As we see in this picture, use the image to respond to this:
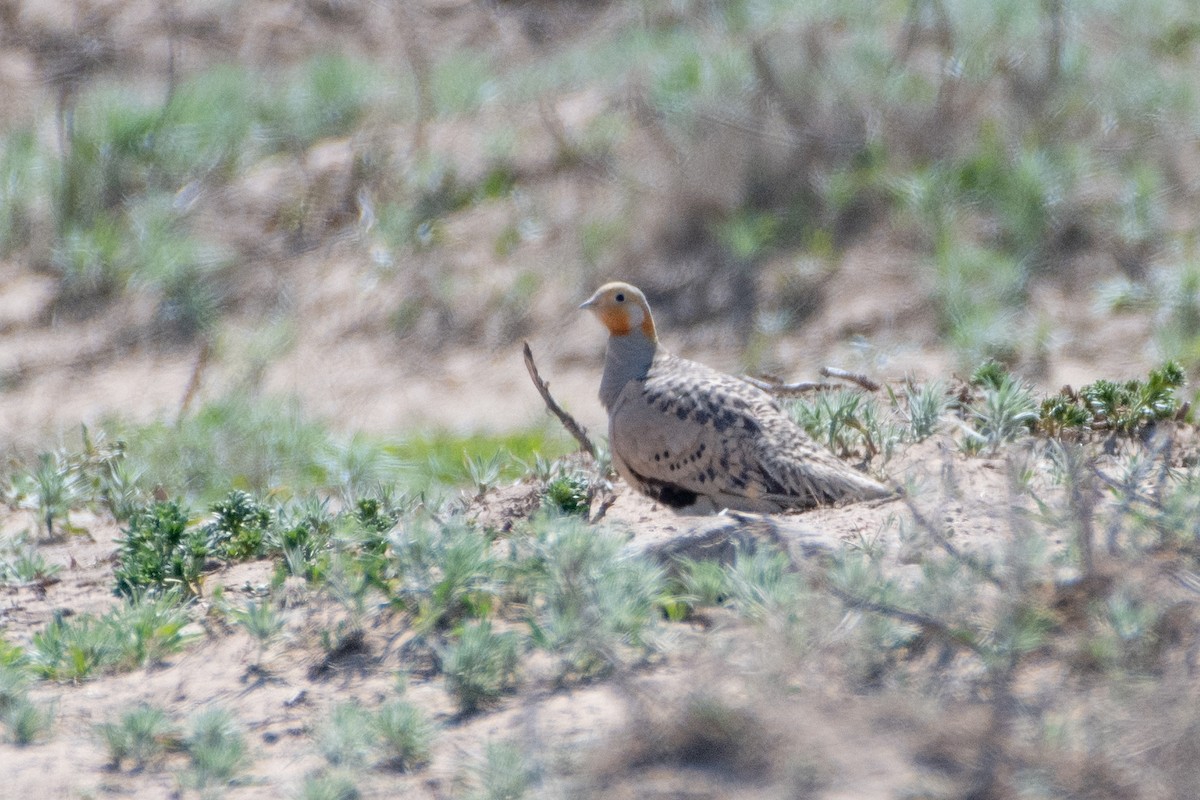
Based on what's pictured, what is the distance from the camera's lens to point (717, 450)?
17.5 ft

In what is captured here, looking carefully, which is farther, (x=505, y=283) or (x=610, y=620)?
(x=505, y=283)

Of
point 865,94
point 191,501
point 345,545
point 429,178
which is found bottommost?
point 191,501

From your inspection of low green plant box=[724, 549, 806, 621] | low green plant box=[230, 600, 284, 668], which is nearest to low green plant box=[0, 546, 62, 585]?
low green plant box=[230, 600, 284, 668]

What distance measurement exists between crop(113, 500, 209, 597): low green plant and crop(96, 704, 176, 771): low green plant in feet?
3.12

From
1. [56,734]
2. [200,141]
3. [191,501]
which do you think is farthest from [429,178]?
[56,734]

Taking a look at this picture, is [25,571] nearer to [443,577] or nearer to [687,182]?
[443,577]

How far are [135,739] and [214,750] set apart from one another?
25 centimetres

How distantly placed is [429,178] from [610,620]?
7.44 meters

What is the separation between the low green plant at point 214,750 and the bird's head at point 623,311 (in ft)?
9.83

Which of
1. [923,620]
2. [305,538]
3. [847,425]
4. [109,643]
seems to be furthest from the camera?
[847,425]

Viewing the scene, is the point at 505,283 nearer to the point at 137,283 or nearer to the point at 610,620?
the point at 137,283

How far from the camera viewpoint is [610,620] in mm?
3523

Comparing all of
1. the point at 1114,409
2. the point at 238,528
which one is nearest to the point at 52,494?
the point at 238,528

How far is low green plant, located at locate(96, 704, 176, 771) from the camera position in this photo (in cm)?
342
